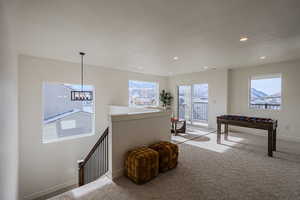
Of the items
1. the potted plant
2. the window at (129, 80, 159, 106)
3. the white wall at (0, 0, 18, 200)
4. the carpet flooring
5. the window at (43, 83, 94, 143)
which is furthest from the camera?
→ the potted plant

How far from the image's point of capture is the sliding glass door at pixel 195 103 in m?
6.71

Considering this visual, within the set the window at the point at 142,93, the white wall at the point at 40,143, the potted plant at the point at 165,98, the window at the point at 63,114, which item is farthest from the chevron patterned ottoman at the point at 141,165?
the potted plant at the point at 165,98

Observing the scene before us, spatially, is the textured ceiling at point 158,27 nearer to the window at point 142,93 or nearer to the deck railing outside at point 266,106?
the deck railing outside at point 266,106

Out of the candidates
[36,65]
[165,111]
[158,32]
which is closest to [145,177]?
[165,111]

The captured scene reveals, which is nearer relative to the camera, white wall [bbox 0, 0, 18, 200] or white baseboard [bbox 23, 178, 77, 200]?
white wall [bbox 0, 0, 18, 200]

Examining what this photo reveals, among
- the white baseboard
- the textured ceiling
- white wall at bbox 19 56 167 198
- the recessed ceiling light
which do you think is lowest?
the white baseboard

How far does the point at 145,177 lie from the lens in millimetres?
2201

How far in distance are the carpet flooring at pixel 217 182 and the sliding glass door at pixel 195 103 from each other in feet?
11.4

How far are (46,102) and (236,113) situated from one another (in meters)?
6.75

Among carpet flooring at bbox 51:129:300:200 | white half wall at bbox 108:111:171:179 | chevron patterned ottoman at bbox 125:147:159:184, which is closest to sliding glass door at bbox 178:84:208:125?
carpet flooring at bbox 51:129:300:200

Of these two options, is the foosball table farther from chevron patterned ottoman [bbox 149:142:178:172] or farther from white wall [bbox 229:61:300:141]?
chevron patterned ottoman [bbox 149:142:178:172]

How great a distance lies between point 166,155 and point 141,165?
57 cm

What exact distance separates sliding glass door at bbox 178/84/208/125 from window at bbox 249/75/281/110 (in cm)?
179

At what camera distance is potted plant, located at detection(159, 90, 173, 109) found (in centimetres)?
747
